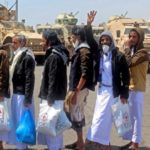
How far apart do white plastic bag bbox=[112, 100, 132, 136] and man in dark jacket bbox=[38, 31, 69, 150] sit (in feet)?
2.29

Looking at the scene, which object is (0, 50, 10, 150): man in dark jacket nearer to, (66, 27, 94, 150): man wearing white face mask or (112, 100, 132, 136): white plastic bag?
(66, 27, 94, 150): man wearing white face mask

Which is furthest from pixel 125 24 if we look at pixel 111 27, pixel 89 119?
pixel 89 119

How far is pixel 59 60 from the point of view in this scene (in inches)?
248

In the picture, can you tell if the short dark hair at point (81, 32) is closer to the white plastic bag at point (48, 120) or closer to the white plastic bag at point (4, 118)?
the white plastic bag at point (48, 120)

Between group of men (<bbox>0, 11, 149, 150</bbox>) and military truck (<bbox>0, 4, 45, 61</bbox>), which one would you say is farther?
military truck (<bbox>0, 4, 45, 61</bbox>)

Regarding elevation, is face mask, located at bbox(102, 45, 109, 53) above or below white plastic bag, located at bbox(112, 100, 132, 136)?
above

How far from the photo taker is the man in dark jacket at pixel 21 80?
6.42 meters

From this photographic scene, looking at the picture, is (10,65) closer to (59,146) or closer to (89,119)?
(59,146)

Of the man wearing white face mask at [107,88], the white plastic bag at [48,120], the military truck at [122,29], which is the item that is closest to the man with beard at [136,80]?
the man wearing white face mask at [107,88]

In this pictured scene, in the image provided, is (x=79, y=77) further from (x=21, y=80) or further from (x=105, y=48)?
(x=21, y=80)

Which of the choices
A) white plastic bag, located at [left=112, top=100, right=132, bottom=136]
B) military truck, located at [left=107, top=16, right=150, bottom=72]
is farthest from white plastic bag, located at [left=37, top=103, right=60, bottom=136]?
military truck, located at [left=107, top=16, right=150, bottom=72]

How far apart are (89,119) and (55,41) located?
3606 millimetres

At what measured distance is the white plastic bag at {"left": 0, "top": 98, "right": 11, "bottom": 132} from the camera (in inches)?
→ 252

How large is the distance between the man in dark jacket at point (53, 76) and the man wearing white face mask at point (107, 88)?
0.49 m
